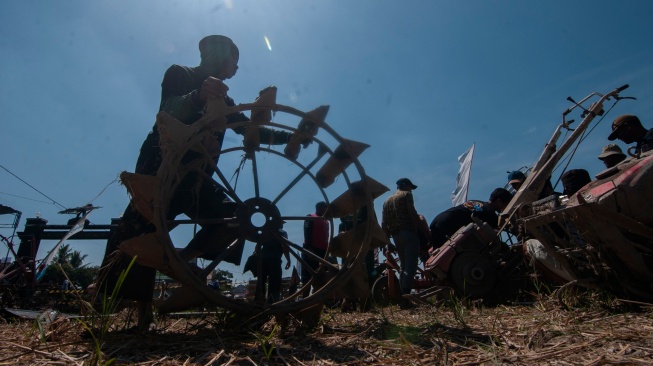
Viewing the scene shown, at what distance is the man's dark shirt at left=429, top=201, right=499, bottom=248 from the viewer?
555cm

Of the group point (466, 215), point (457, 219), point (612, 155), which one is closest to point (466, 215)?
point (466, 215)

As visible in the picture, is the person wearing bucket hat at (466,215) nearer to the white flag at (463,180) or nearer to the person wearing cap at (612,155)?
the person wearing cap at (612,155)

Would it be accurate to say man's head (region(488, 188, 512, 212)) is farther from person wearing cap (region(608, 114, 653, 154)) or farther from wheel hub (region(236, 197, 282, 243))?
wheel hub (region(236, 197, 282, 243))

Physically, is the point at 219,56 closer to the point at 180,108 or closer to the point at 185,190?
the point at 180,108

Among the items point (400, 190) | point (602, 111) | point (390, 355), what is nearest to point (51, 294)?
point (400, 190)

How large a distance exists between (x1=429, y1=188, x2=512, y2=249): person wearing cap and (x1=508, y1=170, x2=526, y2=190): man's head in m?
0.66

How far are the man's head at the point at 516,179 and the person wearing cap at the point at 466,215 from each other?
66 cm

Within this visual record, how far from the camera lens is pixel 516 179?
6324mm

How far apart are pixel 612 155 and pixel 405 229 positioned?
92.3 inches

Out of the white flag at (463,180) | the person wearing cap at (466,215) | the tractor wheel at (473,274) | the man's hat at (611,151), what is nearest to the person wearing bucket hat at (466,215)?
the person wearing cap at (466,215)

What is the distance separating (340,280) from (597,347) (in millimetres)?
1211

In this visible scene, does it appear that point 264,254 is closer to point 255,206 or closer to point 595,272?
point 255,206

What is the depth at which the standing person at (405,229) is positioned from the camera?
5.07 m

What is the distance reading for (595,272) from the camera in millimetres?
2785
